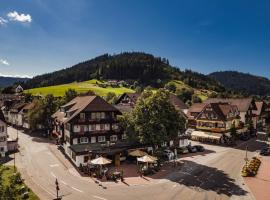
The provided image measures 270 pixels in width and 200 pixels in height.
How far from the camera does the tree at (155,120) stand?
4844 cm

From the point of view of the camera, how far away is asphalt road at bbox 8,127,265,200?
1362 inches

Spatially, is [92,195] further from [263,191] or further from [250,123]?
[250,123]

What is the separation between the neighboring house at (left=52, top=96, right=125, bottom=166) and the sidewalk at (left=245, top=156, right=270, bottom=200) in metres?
26.5

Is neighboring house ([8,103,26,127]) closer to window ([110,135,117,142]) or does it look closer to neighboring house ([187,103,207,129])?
window ([110,135,117,142])

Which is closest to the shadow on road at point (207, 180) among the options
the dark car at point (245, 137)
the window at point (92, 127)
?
the window at point (92, 127)

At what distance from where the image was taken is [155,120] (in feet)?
158

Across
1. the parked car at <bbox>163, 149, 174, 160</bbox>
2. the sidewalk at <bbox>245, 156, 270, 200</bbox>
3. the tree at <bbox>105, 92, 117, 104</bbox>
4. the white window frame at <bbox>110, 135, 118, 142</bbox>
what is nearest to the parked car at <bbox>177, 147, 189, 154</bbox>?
the parked car at <bbox>163, 149, 174, 160</bbox>

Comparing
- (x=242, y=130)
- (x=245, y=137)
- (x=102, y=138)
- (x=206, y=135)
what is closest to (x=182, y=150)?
(x=206, y=135)

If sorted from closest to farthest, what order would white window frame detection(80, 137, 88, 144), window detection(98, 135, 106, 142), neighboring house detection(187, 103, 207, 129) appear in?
1. white window frame detection(80, 137, 88, 144)
2. window detection(98, 135, 106, 142)
3. neighboring house detection(187, 103, 207, 129)

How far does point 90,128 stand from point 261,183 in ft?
105

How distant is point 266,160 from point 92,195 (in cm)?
3661

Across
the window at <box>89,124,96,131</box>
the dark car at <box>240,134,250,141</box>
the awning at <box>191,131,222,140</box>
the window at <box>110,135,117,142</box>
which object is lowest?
the dark car at <box>240,134,250,141</box>

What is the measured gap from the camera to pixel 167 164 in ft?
163

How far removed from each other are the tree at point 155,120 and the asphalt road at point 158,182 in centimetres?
685
